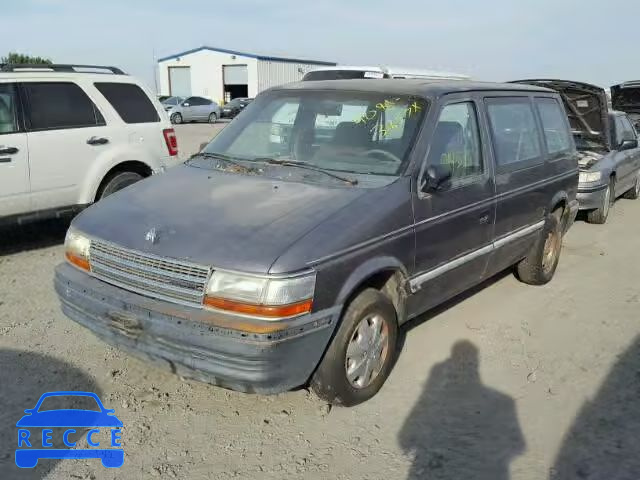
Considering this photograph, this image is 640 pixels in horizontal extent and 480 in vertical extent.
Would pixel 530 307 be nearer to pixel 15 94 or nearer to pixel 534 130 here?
pixel 534 130

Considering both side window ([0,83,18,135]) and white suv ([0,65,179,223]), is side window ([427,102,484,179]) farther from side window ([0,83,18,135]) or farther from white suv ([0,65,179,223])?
side window ([0,83,18,135])

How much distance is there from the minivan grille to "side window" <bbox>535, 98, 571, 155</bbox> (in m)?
3.91

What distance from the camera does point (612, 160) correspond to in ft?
29.7

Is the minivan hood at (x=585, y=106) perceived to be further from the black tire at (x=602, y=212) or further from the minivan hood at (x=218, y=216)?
the minivan hood at (x=218, y=216)

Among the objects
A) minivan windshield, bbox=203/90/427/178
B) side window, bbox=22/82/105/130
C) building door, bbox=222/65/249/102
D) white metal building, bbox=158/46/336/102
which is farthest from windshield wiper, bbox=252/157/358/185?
building door, bbox=222/65/249/102

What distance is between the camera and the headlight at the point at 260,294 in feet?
9.50

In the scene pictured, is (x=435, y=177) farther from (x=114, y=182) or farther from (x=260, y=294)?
(x=114, y=182)

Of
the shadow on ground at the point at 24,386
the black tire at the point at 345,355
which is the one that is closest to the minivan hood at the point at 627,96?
the black tire at the point at 345,355

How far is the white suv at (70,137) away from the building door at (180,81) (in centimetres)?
4644

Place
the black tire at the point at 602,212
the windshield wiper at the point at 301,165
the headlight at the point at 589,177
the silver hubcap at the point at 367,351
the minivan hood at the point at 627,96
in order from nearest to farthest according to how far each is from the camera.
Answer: the silver hubcap at the point at 367,351 < the windshield wiper at the point at 301,165 < the headlight at the point at 589,177 < the black tire at the point at 602,212 < the minivan hood at the point at 627,96

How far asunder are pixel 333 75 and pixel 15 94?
6754 mm

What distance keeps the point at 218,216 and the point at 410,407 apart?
1630 millimetres

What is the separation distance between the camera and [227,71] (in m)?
49.3

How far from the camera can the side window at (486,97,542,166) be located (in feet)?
15.4
